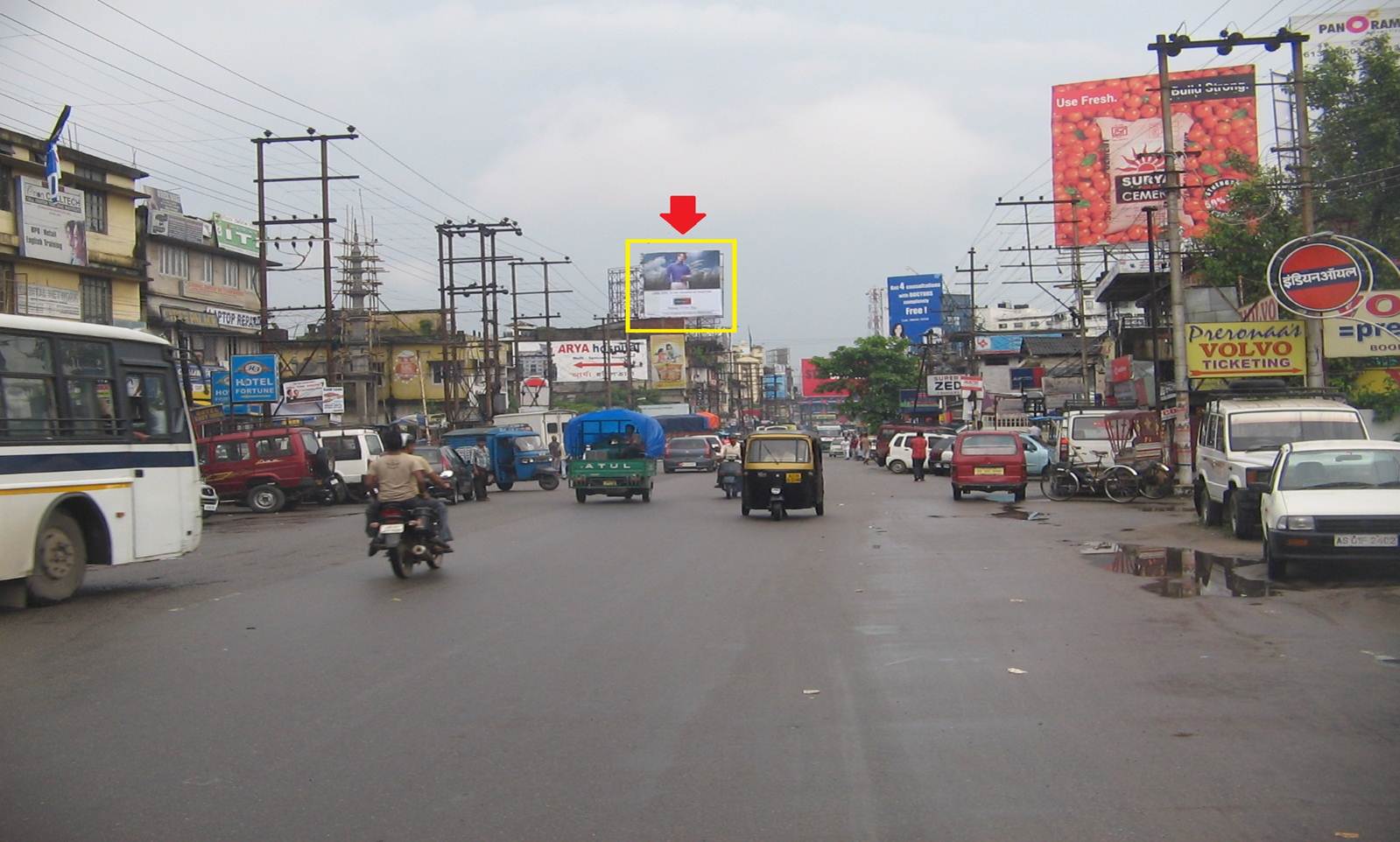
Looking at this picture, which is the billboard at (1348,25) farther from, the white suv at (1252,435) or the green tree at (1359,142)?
the white suv at (1252,435)

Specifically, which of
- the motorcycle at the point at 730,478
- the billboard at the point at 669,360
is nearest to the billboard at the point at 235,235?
the motorcycle at the point at 730,478

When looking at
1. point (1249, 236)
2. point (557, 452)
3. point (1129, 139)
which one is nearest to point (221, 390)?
point (557, 452)

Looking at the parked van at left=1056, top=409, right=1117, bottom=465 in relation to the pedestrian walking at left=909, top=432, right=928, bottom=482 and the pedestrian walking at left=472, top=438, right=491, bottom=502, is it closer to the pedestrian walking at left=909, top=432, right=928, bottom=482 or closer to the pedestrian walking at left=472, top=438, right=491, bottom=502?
the pedestrian walking at left=909, top=432, right=928, bottom=482

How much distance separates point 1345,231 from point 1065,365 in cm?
3621

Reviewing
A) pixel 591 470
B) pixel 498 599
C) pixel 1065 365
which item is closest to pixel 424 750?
pixel 498 599

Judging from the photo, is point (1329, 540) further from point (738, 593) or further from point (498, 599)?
point (498, 599)

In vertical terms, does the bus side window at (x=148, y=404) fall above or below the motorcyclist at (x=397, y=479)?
above

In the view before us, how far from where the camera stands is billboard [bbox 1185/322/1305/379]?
Result: 85.9ft

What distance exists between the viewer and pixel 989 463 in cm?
2920

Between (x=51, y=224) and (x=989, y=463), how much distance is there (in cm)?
2480

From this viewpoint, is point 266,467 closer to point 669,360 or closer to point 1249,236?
point 1249,236

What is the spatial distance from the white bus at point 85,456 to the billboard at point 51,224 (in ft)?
68.8

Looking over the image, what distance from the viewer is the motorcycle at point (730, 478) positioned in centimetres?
3228

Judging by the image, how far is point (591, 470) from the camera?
3047 cm
